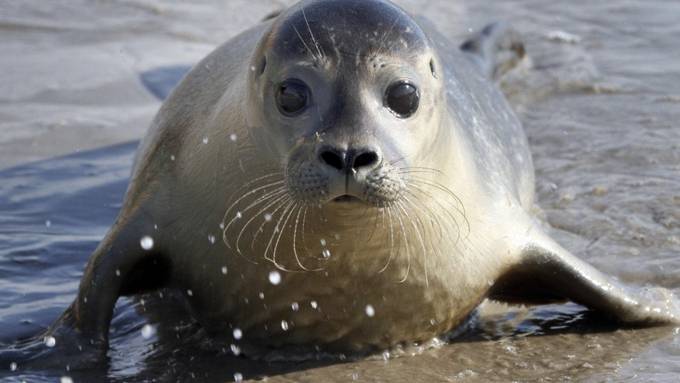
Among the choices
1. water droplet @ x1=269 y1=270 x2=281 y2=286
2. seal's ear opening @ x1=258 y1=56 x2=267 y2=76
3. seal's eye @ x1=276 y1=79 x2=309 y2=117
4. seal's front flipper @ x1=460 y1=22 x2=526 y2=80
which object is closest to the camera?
seal's eye @ x1=276 y1=79 x2=309 y2=117

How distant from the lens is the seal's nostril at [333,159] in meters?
4.05

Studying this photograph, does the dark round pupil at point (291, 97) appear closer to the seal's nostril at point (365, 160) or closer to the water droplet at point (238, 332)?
the seal's nostril at point (365, 160)

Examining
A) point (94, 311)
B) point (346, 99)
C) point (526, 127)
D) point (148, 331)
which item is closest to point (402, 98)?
point (346, 99)

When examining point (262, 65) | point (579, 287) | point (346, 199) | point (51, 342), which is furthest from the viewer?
point (579, 287)

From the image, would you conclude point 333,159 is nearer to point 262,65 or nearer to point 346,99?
point 346,99

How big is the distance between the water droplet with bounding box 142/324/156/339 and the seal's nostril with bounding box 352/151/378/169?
1635 millimetres

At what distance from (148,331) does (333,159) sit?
1.64 m

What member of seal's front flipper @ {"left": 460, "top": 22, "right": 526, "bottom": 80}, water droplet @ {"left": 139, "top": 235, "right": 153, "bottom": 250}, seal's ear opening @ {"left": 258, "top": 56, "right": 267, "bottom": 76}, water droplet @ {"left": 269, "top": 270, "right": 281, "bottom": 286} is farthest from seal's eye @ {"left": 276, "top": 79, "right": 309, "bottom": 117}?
seal's front flipper @ {"left": 460, "top": 22, "right": 526, "bottom": 80}

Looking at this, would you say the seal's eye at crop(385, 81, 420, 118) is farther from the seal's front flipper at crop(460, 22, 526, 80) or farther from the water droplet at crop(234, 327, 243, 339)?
the seal's front flipper at crop(460, 22, 526, 80)

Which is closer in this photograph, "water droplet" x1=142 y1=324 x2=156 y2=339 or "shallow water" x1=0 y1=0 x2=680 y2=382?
"shallow water" x1=0 y1=0 x2=680 y2=382

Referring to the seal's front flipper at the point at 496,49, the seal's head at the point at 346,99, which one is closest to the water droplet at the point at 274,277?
the seal's head at the point at 346,99

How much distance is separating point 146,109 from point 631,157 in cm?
292

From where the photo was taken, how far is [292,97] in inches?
174

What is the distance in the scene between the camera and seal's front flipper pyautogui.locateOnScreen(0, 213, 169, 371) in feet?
16.3
